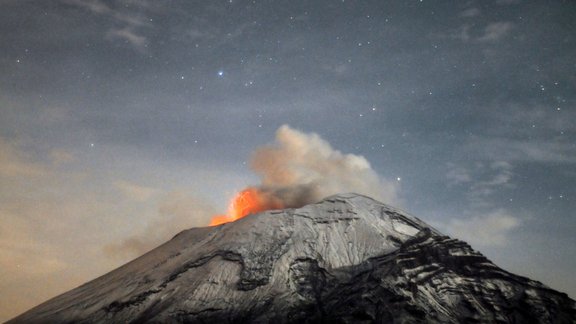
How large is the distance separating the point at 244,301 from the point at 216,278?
9.10 meters

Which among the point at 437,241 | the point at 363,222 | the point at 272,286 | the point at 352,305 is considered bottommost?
the point at 352,305

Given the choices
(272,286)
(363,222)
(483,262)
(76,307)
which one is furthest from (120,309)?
(483,262)

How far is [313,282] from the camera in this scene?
306 feet

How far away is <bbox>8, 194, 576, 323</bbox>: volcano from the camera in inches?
3231

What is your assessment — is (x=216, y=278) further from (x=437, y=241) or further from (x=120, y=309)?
(x=437, y=241)

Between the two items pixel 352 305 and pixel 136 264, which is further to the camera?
pixel 136 264

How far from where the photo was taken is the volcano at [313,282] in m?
82.1

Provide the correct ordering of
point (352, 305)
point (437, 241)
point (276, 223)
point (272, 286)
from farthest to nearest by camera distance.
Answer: point (276, 223)
point (437, 241)
point (272, 286)
point (352, 305)

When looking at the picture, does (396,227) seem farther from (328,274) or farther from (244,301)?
(244,301)

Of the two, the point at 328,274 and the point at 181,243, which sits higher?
the point at 181,243

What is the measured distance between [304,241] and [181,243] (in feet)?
111

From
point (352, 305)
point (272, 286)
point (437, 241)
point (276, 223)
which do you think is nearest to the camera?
point (352, 305)

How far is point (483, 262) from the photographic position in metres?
96.2

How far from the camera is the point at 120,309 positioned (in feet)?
285
